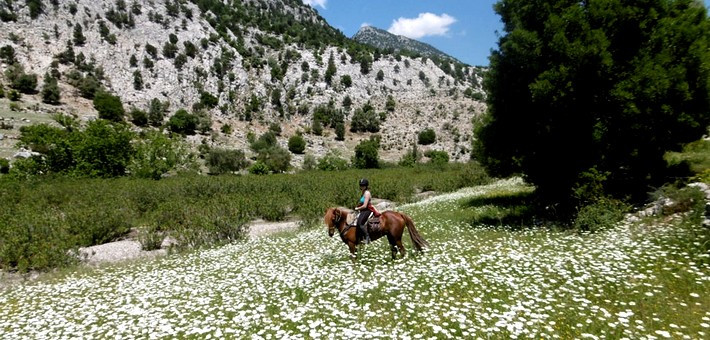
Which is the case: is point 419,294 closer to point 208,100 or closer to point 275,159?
point 275,159

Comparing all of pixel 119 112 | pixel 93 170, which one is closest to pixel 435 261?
pixel 93 170

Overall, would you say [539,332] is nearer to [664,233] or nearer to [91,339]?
[664,233]

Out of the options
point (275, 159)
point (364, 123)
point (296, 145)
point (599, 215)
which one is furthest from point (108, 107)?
point (599, 215)

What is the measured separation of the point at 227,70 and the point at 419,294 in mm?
120319

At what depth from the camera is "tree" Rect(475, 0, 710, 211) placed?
49.6 ft

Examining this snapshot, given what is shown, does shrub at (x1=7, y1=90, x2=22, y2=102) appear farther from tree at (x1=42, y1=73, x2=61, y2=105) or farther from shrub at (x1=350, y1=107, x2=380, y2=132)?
shrub at (x1=350, y1=107, x2=380, y2=132)

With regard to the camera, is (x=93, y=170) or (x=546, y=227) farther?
(x=93, y=170)

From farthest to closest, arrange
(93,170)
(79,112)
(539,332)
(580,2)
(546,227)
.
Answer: (79,112), (93,170), (580,2), (546,227), (539,332)

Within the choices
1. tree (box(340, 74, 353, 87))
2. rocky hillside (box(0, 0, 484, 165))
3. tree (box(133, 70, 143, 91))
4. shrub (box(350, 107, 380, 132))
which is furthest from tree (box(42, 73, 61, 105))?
tree (box(340, 74, 353, 87))

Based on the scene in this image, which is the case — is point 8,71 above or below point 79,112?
above

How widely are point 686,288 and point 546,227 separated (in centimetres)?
735

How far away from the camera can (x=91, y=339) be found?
8102mm

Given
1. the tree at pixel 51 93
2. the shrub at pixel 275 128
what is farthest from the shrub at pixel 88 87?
the shrub at pixel 275 128

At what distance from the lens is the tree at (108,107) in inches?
3246
